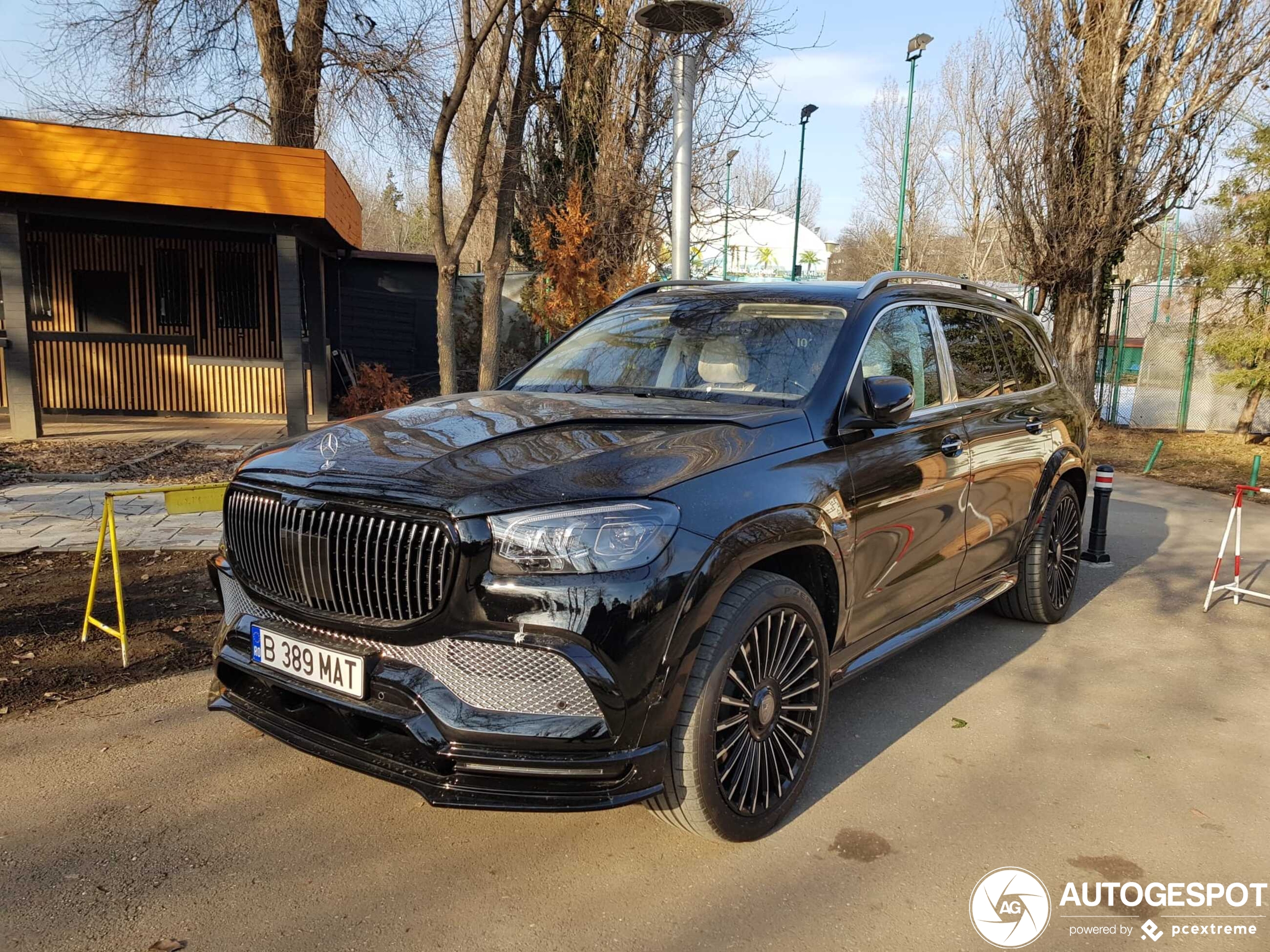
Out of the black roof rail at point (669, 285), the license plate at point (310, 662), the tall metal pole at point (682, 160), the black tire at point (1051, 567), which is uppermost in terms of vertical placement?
the tall metal pole at point (682, 160)

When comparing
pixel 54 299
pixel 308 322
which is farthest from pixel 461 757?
pixel 54 299

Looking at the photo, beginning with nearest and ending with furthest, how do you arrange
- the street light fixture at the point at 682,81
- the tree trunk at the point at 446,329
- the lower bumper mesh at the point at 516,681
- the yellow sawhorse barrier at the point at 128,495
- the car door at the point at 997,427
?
the lower bumper mesh at the point at 516,681
the yellow sawhorse barrier at the point at 128,495
the car door at the point at 997,427
the street light fixture at the point at 682,81
the tree trunk at the point at 446,329

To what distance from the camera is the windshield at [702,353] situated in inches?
143

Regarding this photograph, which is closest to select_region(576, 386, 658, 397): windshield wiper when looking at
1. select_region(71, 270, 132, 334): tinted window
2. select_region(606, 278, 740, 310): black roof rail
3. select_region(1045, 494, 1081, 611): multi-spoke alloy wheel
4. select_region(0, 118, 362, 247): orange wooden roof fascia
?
select_region(606, 278, 740, 310): black roof rail

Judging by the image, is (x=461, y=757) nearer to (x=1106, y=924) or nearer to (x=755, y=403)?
(x=755, y=403)

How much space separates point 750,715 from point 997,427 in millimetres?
2419

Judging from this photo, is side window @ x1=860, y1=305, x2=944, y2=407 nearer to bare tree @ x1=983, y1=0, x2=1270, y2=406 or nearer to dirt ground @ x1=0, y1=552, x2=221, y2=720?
dirt ground @ x1=0, y1=552, x2=221, y2=720

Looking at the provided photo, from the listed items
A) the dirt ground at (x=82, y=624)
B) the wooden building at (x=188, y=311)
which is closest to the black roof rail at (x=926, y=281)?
the dirt ground at (x=82, y=624)

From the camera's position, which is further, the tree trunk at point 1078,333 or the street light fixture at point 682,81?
the tree trunk at point 1078,333

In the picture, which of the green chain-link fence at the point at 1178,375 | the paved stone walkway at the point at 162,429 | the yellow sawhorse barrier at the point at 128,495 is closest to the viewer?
the yellow sawhorse barrier at the point at 128,495

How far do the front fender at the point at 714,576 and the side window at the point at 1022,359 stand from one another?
8.36ft

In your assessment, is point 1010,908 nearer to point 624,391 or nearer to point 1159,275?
point 624,391

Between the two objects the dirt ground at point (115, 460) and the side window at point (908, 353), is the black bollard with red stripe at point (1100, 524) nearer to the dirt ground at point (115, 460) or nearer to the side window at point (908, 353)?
the side window at point (908, 353)

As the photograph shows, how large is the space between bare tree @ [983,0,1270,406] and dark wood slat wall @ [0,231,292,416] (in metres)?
13.0
